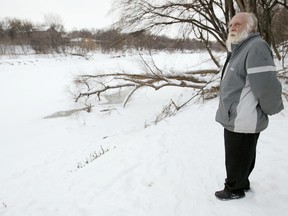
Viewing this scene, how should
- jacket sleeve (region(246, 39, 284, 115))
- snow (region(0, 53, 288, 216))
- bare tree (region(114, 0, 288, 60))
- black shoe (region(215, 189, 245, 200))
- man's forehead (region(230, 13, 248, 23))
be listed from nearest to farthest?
jacket sleeve (region(246, 39, 284, 115)) < man's forehead (region(230, 13, 248, 23)) < black shoe (region(215, 189, 245, 200)) < snow (region(0, 53, 288, 216)) < bare tree (region(114, 0, 288, 60))

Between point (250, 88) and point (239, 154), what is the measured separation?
2.24ft

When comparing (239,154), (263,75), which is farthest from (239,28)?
(239,154)

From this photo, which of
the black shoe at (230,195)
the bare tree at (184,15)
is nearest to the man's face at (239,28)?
the black shoe at (230,195)

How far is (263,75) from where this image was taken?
173cm

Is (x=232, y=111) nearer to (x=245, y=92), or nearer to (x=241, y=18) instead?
(x=245, y=92)

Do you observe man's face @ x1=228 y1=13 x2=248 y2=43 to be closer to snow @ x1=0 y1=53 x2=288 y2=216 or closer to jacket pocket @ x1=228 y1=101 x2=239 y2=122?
jacket pocket @ x1=228 y1=101 x2=239 y2=122

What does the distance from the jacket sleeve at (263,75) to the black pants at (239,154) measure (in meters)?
0.42

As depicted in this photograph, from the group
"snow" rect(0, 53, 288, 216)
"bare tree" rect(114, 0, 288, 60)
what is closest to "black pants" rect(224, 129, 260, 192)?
"snow" rect(0, 53, 288, 216)

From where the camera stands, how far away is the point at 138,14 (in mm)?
8547

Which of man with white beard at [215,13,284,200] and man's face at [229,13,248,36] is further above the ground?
man's face at [229,13,248,36]

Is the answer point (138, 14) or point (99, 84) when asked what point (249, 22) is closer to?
point (138, 14)

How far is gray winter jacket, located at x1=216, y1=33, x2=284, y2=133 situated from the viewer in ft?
5.74

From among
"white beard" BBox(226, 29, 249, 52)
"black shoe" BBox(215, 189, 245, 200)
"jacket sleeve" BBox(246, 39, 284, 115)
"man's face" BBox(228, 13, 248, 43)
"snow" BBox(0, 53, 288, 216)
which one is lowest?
"snow" BBox(0, 53, 288, 216)

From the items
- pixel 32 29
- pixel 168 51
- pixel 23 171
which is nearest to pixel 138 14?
pixel 168 51
